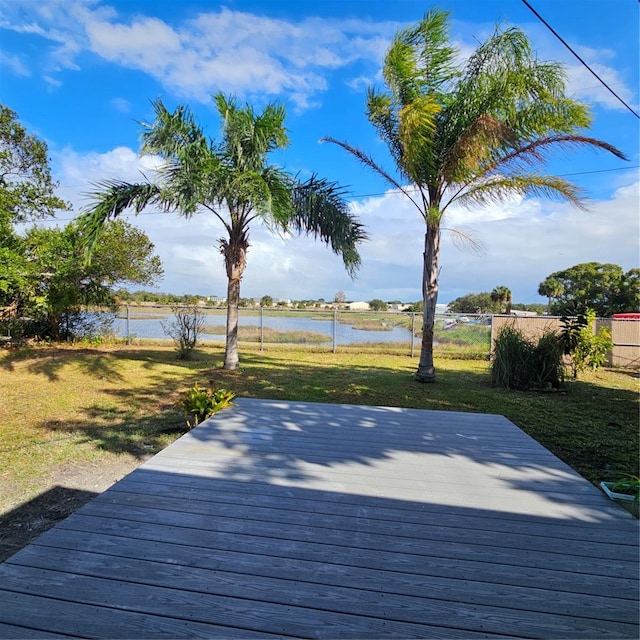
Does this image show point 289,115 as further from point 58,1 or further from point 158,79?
point 58,1

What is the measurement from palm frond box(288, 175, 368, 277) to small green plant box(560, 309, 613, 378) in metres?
4.94

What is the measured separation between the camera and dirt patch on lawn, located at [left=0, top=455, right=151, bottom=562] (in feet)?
8.11

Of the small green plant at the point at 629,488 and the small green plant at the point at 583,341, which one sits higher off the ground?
the small green plant at the point at 583,341

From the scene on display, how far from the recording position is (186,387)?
22.3ft

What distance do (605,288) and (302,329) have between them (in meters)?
23.4

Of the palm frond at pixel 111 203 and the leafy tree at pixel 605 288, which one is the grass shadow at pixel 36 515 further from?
the leafy tree at pixel 605 288

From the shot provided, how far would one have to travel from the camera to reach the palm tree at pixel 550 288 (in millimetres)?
32469

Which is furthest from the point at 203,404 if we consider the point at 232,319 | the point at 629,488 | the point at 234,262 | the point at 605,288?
the point at 605,288

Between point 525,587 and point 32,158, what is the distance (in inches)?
534

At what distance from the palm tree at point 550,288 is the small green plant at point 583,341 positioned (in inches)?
1079

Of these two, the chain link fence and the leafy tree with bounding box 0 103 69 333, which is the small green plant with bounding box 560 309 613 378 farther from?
the leafy tree with bounding box 0 103 69 333

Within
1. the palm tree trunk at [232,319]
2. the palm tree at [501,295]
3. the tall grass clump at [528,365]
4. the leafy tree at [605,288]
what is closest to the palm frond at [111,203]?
the palm tree trunk at [232,319]

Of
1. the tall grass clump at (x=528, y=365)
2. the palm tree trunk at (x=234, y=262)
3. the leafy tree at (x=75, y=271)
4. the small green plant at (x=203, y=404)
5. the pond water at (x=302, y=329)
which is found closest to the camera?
the small green plant at (x=203, y=404)

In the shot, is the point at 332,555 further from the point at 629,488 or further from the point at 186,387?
the point at 186,387
